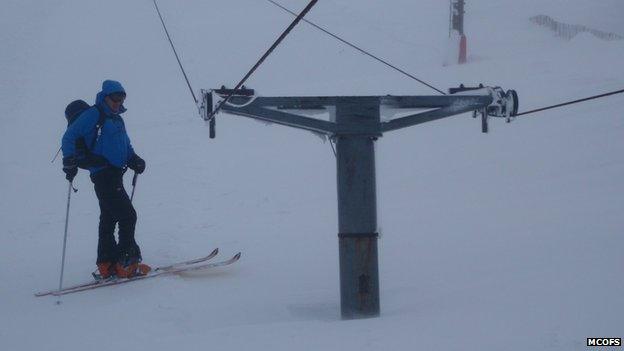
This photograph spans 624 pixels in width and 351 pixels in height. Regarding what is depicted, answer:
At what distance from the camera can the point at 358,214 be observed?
5461 mm

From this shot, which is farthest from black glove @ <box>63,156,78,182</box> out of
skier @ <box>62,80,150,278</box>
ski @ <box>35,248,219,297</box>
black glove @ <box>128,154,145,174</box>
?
ski @ <box>35,248,219,297</box>

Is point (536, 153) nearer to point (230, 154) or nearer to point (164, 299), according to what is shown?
point (230, 154)

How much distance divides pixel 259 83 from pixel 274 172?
8568 mm

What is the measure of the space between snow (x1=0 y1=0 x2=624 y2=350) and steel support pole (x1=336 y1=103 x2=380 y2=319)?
227 millimetres

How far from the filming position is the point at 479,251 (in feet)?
23.5

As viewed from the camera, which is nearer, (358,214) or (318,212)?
(358,214)

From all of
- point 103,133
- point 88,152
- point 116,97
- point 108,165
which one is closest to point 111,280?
point 108,165

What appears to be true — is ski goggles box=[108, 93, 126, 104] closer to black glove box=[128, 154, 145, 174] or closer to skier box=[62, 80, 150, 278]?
skier box=[62, 80, 150, 278]

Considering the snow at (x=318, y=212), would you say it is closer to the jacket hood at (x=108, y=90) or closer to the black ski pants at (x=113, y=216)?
the black ski pants at (x=113, y=216)

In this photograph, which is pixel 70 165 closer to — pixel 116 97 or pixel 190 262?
pixel 116 97

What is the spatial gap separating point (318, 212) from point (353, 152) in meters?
4.07

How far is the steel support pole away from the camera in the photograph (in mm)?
5438
